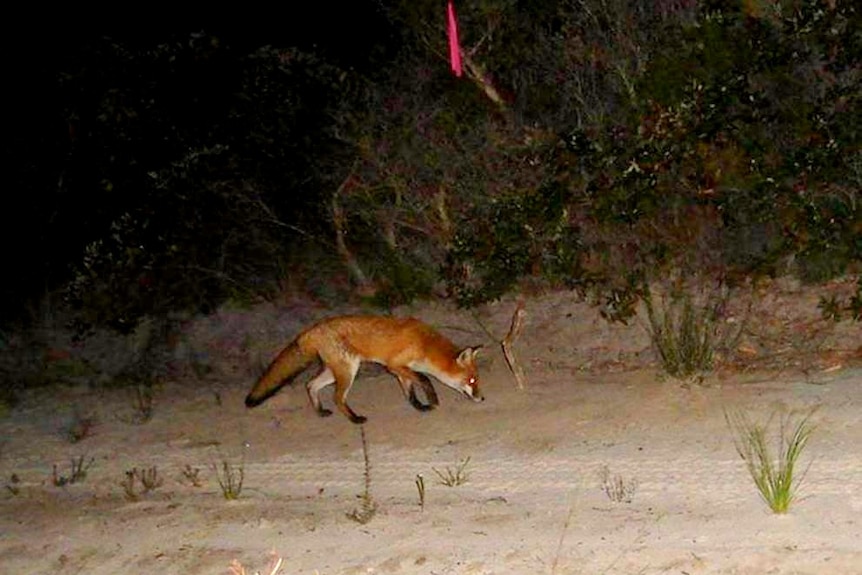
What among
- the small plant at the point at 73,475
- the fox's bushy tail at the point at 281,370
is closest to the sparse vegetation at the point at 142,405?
the fox's bushy tail at the point at 281,370

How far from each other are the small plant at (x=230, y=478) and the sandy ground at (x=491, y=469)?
68mm

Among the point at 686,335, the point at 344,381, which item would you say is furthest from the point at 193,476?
the point at 686,335

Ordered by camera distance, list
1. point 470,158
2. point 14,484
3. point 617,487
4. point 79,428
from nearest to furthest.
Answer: point 617,487
point 14,484
point 79,428
point 470,158

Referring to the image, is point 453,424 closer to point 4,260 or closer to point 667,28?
point 667,28

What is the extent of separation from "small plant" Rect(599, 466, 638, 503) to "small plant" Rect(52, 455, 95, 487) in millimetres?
4018

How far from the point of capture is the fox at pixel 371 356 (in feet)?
32.3

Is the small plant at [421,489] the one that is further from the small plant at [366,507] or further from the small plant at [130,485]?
the small plant at [130,485]

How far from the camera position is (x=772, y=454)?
6.95 metres

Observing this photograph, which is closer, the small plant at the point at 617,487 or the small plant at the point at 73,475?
the small plant at the point at 617,487

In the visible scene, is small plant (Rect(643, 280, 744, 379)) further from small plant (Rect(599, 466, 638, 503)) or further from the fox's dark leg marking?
small plant (Rect(599, 466, 638, 503))

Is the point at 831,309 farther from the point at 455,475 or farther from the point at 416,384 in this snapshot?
the point at 455,475

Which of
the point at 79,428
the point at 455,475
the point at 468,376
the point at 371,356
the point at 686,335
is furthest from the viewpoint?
the point at 79,428

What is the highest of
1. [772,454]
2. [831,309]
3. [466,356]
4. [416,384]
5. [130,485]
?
[831,309]

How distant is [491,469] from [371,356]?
259cm
